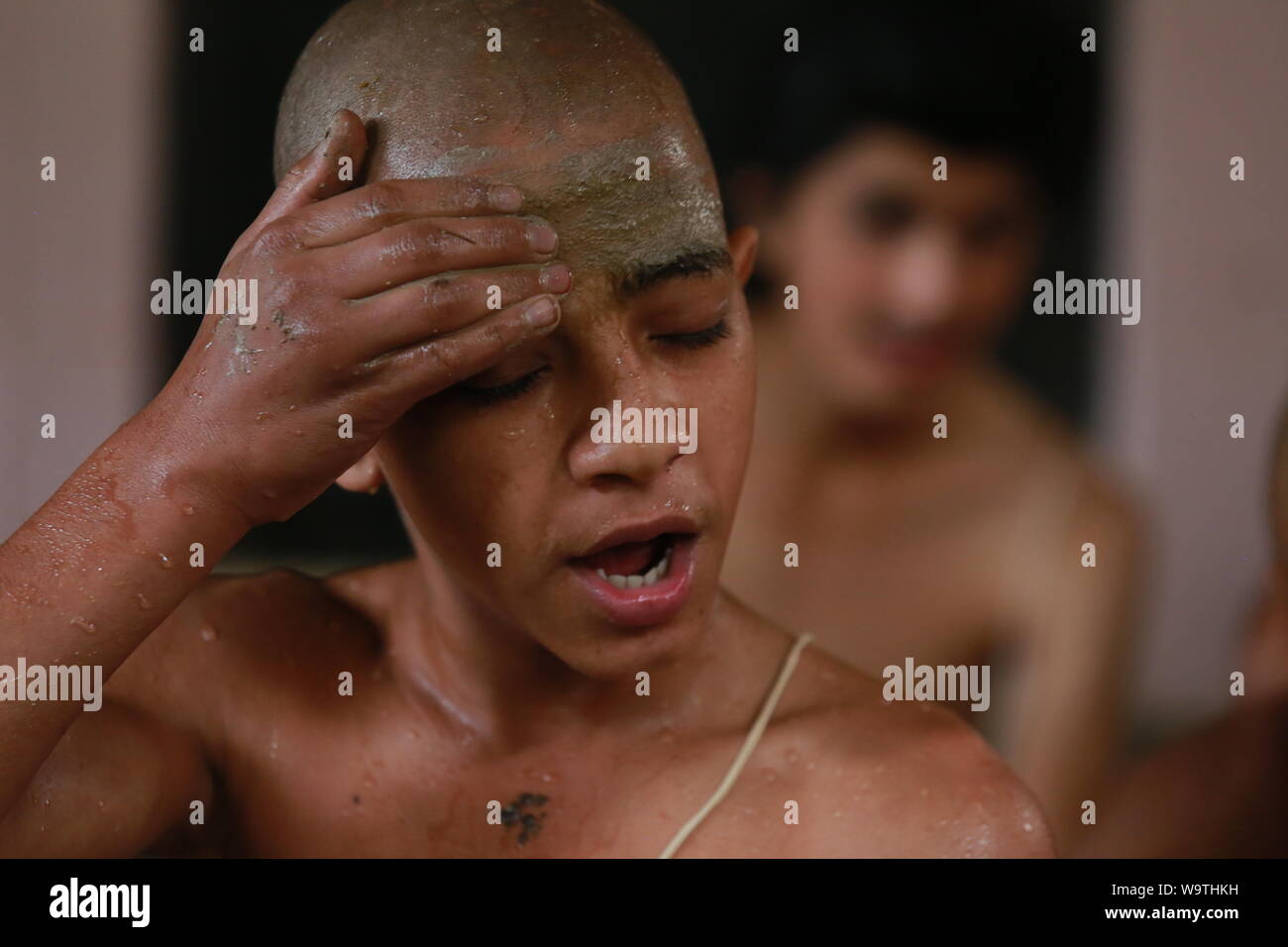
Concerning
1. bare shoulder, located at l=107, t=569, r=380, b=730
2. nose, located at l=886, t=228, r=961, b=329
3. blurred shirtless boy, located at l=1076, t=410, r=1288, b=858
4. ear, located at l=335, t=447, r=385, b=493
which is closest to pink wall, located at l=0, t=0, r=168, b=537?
bare shoulder, located at l=107, t=569, r=380, b=730

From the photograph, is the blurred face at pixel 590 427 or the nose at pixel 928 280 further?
the nose at pixel 928 280

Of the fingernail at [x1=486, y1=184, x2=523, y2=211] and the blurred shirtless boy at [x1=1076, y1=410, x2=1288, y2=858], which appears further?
the blurred shirtless boy at [x1=1076, y1=410, x2=1288, y2=858]

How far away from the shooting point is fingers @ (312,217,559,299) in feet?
2.94

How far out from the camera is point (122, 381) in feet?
4.96

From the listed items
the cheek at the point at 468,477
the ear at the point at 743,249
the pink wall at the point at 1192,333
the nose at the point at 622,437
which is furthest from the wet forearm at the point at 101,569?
the pink wall at the point at 1192,333

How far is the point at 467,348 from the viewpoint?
0.91m

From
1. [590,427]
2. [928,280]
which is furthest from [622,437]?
[928,280]

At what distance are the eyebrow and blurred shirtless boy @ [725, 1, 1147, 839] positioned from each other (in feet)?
2.07

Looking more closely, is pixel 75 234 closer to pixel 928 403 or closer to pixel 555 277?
pixel 555 277

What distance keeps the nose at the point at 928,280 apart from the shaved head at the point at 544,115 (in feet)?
1.99

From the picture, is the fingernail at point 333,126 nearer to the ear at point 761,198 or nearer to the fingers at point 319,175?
the fingers at point 319,175

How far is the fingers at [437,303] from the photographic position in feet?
2.95

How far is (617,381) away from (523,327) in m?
0.09

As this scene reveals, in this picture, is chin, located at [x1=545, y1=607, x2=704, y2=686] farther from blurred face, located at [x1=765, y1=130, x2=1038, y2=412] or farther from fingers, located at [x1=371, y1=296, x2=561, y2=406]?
blurred face, located at [x1=765, y1=130, x2=1038, y2=412]
